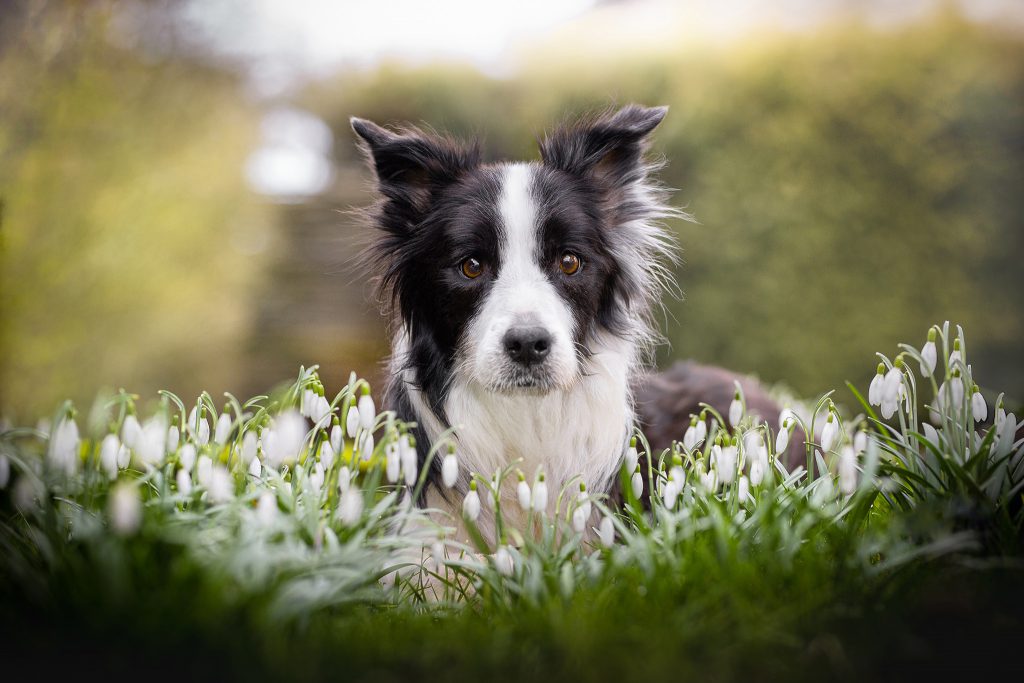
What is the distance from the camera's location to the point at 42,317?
6.73m

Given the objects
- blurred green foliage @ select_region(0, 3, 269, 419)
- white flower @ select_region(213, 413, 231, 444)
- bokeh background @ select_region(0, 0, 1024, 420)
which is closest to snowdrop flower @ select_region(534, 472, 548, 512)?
white flower @ select_region(213, 413, 231, 444)

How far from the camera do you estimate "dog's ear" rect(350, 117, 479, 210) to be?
138 inches

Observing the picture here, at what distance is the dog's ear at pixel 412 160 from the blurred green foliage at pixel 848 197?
167 inches

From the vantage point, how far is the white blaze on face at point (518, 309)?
302 centimetres

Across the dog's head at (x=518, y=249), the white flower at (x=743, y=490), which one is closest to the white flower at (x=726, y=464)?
the white flower at (x=743, y=490)

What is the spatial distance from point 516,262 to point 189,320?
6453 millimetres

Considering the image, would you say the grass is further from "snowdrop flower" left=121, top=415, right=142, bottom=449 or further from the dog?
the dog

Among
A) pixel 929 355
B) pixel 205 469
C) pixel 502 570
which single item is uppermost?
pixel 929 355

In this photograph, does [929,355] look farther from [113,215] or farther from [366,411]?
[113,215]

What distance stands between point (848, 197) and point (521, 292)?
5.67 metres

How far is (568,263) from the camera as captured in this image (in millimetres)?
3297

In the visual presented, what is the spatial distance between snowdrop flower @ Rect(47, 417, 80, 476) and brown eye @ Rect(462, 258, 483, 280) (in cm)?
147

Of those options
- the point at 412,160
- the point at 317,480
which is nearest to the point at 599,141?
the point at 412,160

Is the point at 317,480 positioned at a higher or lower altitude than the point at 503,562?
higher
